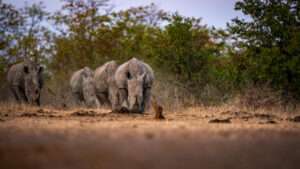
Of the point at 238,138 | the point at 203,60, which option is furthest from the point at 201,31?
the point at 238,138

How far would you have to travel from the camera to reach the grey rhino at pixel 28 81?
14430 millimetres

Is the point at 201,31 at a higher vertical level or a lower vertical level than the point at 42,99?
higher

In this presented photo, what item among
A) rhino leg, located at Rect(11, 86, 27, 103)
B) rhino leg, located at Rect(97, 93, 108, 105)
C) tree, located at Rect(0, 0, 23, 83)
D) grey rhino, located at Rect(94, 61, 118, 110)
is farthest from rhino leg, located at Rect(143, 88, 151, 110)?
tree, located at Rect(0, 0, 23, 83)

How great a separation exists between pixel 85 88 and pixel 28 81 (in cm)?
305

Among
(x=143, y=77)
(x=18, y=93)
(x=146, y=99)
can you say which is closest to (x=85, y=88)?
(x=18, y=93)

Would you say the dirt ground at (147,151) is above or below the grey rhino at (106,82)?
below

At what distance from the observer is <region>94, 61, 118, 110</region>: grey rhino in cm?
1379

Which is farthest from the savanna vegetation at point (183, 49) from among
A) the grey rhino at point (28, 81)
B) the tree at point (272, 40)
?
the grey rhino at point (28, 81)

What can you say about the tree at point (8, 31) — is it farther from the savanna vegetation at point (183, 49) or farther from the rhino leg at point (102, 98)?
the rhino leg at point (102, 98)

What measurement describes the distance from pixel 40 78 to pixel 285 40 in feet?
29.0

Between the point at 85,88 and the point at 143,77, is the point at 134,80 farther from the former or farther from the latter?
the point at 85,88

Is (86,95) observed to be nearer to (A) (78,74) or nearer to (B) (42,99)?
(A) (78,74)

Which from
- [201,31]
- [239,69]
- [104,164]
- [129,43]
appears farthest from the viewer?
[129,43]

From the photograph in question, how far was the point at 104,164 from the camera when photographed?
8.41ft
